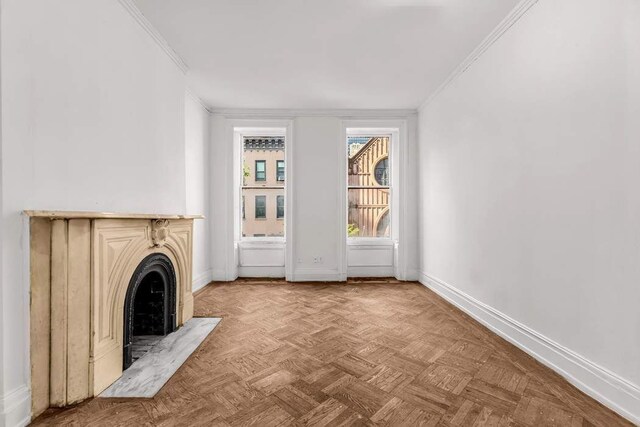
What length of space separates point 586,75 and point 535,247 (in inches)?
47.3

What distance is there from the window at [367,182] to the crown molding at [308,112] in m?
0.46

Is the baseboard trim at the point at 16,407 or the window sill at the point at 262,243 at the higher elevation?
the window sill at the point at 262,243

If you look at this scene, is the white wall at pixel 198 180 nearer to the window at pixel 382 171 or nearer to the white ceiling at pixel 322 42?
the white ceiling at pixel 322 42

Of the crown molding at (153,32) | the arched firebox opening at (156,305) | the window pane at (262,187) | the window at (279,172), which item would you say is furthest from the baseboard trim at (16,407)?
the window at (279,172)

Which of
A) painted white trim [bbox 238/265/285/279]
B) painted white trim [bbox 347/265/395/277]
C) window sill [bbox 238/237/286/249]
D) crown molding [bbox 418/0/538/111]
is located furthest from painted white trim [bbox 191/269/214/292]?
crown molding [bbox 418/0/538/111]

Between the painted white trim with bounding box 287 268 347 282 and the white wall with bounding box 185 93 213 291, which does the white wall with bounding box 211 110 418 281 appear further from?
the white wall with bounding box 185 93 213 291

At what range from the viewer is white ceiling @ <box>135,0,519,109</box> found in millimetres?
2383

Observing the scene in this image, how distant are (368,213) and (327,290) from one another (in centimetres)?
165

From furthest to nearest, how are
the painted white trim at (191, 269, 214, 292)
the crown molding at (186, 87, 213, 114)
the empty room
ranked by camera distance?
the painted white trim at (191, 269, 214, 292)
the crown molding at (186, 87, 213, 114)
the empty room

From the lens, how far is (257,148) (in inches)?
199

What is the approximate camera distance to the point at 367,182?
5105mm

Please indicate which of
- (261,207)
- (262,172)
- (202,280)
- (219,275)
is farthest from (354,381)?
(262,172)

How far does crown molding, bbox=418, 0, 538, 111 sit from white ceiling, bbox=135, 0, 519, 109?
0.05 metres

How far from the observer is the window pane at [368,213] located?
200 inches
